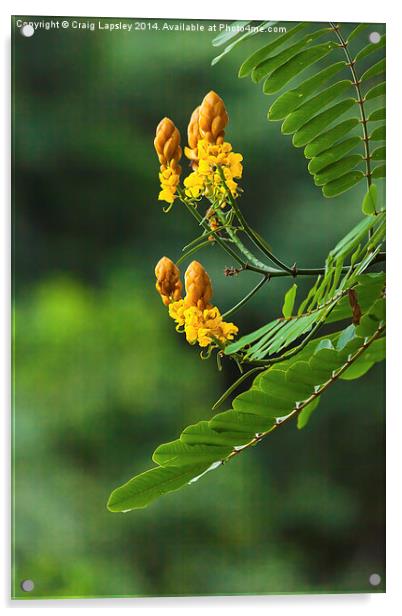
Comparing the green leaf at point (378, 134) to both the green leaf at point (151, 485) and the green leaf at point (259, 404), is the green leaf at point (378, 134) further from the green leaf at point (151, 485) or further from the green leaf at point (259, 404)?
the green leaf at point (151, 485)

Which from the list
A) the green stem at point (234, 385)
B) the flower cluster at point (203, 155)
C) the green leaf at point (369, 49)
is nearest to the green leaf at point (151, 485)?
the green stem at point (234, 385)

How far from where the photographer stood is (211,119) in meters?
1.51

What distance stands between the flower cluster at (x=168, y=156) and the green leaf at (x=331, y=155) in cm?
24

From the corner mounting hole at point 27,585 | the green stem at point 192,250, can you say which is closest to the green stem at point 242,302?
the green stem at point 192,250

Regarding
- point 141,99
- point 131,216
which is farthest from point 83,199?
point 141,99

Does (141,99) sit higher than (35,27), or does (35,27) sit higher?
(35,27)

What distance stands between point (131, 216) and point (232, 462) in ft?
1.53

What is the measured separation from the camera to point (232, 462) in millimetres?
1510

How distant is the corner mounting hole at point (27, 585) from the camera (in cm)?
149

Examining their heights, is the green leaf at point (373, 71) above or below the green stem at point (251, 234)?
above

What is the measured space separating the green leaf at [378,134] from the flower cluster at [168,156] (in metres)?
0.35

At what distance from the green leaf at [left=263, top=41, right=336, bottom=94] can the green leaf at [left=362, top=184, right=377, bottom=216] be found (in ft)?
0.79

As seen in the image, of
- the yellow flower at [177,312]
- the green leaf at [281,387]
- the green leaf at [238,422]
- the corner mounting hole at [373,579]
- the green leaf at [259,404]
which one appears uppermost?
the yellow flower at [177,312]
